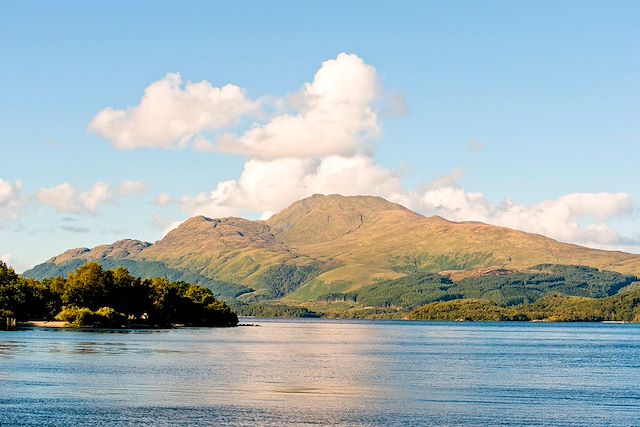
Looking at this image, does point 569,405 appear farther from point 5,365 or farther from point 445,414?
point 5,365

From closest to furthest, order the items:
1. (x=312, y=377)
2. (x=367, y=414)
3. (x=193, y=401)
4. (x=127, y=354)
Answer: (x=367, y=414) < (x=193, y=401) < (x=312, y=377) < (x=127, y=354)

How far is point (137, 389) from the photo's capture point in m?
106

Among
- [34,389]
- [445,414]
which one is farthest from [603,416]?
[34,389]

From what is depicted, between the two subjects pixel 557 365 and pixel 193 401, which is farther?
pixel 557 365

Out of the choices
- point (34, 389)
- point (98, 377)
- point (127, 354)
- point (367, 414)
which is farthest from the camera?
point (127, 354)

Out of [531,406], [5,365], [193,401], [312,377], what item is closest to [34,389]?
[193,401]

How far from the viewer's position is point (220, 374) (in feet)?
428

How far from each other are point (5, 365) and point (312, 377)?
43.8 m

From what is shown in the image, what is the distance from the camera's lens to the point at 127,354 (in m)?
163

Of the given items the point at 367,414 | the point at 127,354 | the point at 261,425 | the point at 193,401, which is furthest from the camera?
the point at 127,354

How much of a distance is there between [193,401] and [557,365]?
92.4 metres

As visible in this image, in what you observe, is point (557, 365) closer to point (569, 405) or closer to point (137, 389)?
point (569, 405)

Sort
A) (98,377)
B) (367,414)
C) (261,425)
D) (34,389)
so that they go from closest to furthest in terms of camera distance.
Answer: (261,425) < (367,414) < (34,389) < (98,377)

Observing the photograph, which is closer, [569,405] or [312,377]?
[569,405]
